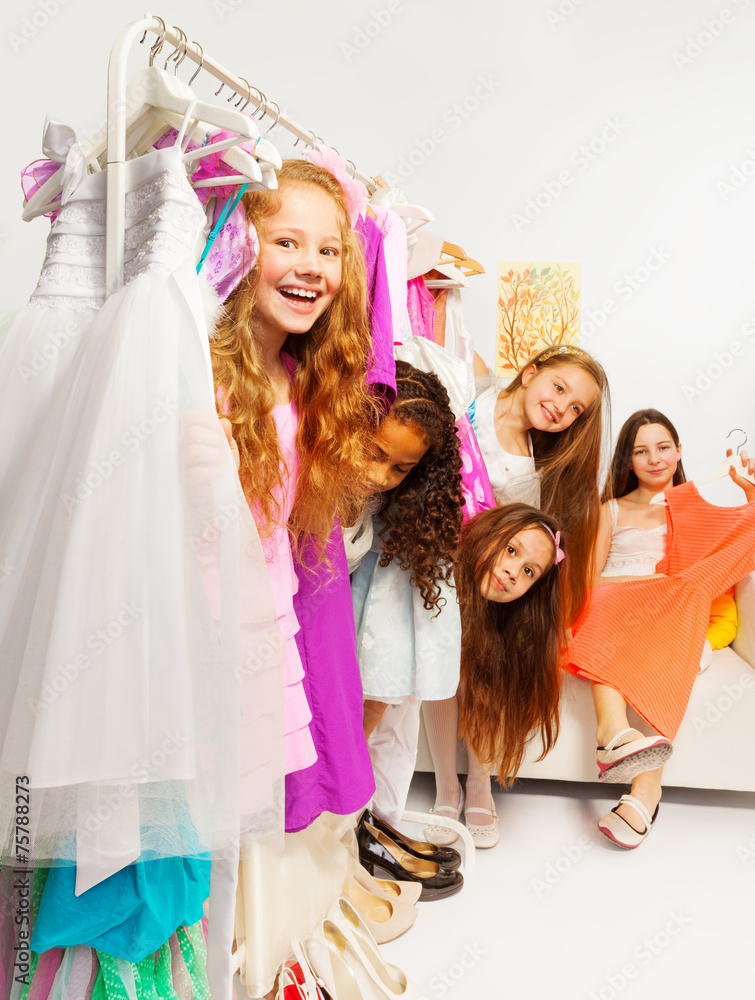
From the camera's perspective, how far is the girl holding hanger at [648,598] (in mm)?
1729

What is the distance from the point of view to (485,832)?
5.64 ft

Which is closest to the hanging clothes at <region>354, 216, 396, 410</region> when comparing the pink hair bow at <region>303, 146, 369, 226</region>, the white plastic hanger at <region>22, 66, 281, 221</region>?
the pink hair bow at <region>303, 146, 369, 226</region>

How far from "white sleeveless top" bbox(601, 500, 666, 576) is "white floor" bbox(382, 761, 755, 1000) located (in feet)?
2.07

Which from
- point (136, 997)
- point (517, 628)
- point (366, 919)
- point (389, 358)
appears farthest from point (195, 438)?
point (517, 628)

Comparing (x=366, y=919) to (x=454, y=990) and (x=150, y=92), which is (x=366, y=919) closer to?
(x=454, y=990)

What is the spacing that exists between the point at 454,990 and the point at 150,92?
1.41m

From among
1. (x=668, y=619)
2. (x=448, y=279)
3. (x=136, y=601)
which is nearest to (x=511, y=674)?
(x=668, y=619)

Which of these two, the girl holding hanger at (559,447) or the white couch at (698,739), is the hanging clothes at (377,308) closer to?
the girl holding hanger at (559,447)

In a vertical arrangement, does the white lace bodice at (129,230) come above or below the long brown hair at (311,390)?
above

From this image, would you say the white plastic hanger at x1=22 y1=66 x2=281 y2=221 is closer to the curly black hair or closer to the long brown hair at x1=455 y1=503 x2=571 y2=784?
the curly black hair

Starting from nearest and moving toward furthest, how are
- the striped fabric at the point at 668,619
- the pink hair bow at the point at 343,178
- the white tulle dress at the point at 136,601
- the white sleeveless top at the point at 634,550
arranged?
1. the white tulle dress at the point at 136,601
2. the pink hair bow at the point at 343,178
3. the striped fabric at the point at 668,619
4. the white sleeveless top at the point at 634,550

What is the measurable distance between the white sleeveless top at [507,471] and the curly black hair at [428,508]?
0.62 meters

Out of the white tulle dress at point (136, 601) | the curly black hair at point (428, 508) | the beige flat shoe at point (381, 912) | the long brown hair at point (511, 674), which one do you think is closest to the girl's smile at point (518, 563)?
the long brown hair at point (511, 674)

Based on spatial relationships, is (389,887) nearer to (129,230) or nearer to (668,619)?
(668,619)
